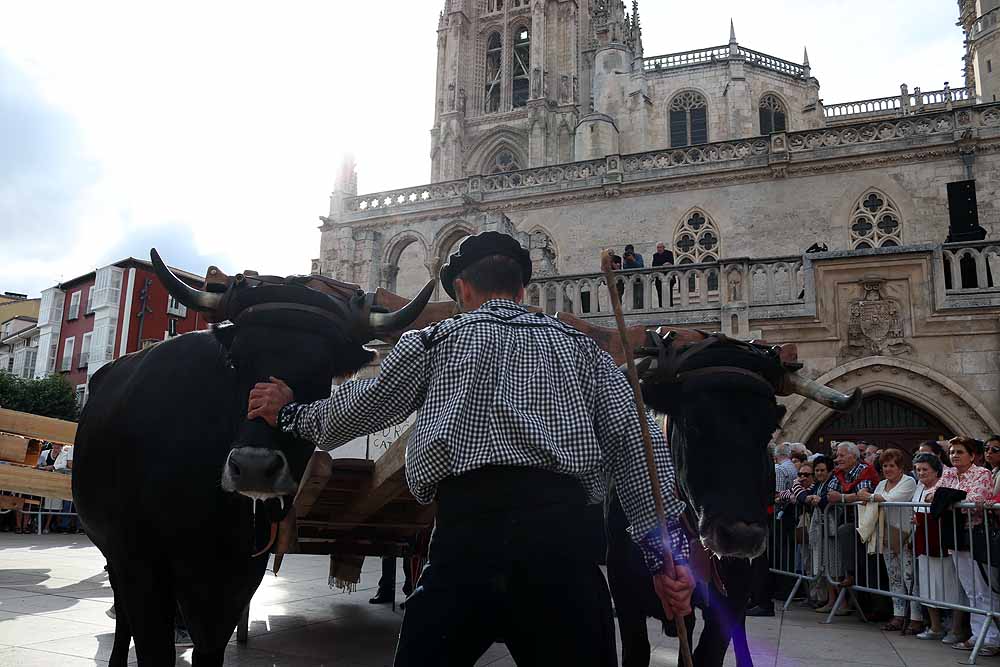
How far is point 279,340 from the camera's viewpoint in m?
2.73

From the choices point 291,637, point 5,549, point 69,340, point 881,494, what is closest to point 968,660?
point 881,494

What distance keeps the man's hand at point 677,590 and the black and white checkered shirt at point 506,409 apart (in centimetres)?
4

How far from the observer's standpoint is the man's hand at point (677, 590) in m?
2.15

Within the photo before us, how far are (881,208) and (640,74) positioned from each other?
22.1 meters

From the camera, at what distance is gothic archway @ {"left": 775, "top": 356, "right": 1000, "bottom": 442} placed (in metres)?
12.1

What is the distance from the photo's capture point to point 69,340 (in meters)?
44.2

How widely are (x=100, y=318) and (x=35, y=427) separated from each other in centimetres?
3744

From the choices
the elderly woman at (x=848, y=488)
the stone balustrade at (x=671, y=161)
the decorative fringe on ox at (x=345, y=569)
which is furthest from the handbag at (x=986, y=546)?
the stone balustrade at (x=671, y=161)

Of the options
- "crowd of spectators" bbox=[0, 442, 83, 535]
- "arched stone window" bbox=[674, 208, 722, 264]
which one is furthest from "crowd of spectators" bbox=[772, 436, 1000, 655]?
"crowd of spectators" bbox=[0, 442, 83, 535]

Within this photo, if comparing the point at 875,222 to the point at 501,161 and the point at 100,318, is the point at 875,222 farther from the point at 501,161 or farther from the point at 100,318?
the point at 100,318

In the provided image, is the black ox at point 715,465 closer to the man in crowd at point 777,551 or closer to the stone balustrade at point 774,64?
the man in crowd at point 777,551

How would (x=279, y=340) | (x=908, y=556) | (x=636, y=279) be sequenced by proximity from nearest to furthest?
(x=279, y=340) < (x=908, y=556) < (x=636, y=279)

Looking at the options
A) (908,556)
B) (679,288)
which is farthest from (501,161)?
(908,556)

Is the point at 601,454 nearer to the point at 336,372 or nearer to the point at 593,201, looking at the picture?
the point at 336,372
